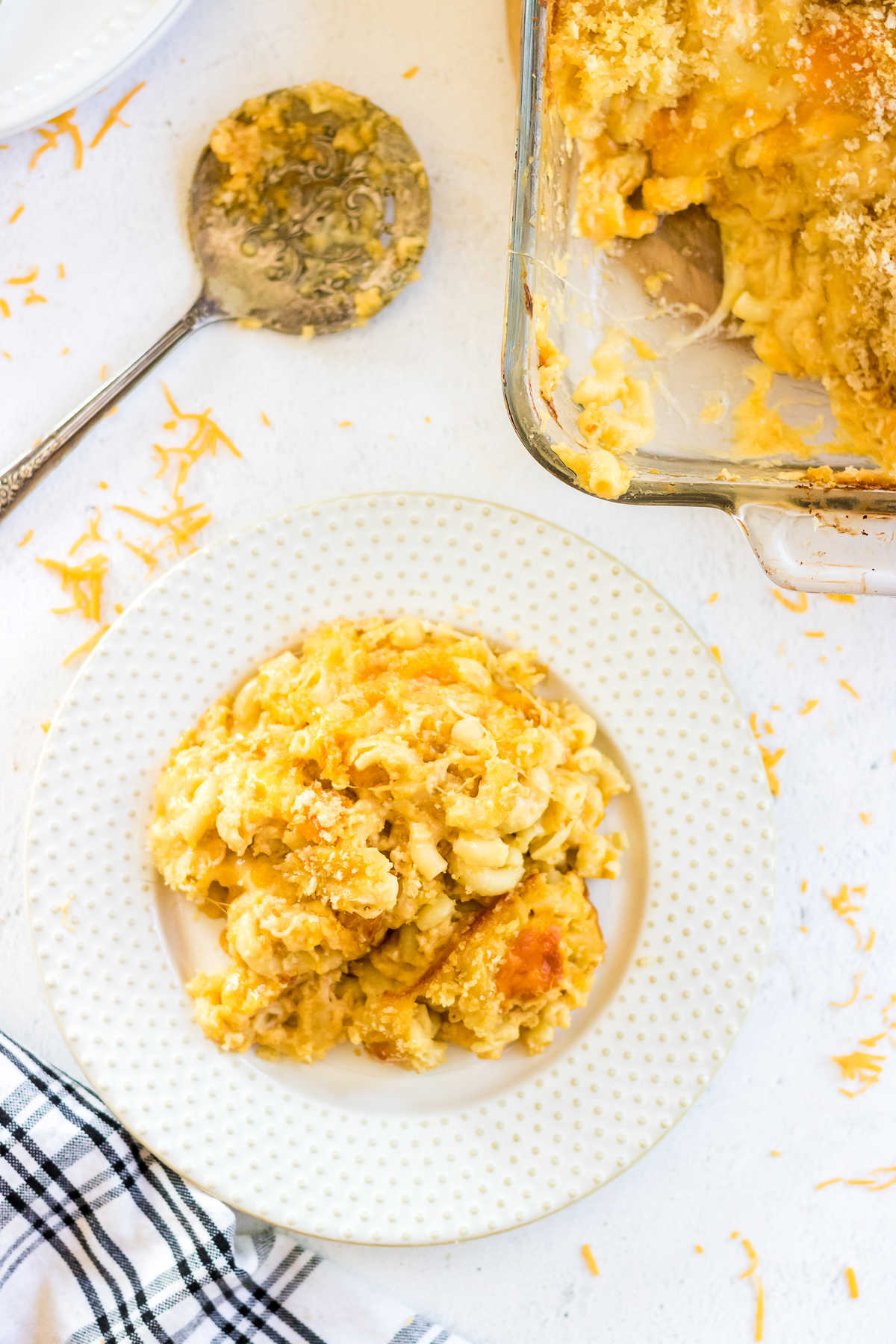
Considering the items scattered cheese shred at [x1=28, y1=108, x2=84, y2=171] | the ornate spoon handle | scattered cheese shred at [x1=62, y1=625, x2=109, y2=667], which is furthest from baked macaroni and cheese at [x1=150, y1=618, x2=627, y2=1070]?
scattered cheese shred at [x1=28, y1=108, x2=84, y2=171]

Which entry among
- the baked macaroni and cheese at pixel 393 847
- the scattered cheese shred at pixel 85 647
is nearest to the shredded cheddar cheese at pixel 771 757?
the baked macaroni and cheese at pixel 393 847

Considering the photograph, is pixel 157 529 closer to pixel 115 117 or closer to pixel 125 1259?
pixel 115 117

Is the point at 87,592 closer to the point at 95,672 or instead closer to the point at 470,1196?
the point at 95,672

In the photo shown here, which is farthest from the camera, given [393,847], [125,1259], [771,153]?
[125,1259]

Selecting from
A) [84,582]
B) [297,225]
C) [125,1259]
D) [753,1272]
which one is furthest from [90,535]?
[753,1272]

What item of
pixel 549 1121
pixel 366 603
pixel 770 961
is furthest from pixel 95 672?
pixel 770 961

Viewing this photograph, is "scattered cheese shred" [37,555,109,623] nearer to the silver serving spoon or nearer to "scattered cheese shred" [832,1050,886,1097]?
the silver serving spoon

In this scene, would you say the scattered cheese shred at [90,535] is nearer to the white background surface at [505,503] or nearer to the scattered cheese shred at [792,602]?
the white background surface at [505,503]
